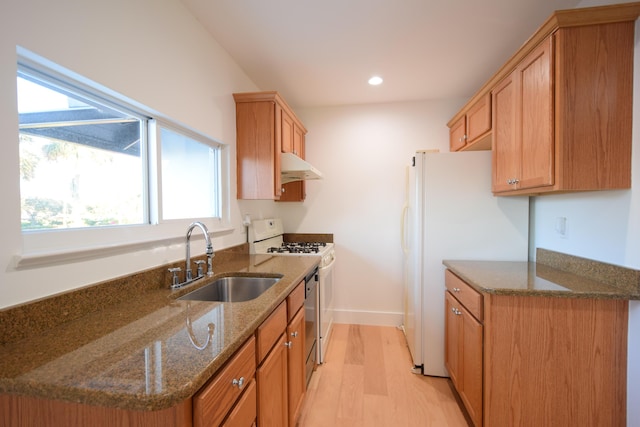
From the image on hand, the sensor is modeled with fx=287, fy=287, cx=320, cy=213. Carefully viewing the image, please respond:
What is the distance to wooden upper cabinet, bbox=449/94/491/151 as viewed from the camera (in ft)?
7.30

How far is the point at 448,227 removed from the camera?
2.25 m

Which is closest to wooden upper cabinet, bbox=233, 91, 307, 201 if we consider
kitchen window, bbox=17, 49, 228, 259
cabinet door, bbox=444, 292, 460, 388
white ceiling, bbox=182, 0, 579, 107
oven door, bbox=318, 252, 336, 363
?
white ceiling, bbox=182, 0, 579, 107

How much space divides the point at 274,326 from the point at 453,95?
3.02 meters

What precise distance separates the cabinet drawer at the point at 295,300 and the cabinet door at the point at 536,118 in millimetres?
1506

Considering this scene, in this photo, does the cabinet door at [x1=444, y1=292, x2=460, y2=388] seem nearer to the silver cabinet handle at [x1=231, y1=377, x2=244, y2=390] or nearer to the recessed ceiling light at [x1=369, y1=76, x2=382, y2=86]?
the silver cabinet handle at [x1=231, y1=377, x2=244, y2=390]

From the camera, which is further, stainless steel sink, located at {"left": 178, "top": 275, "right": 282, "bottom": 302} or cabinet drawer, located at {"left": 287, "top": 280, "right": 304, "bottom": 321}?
stainless steel sink, located at {"left": 178, "top": 275, "right": 282, "bottom": 302}

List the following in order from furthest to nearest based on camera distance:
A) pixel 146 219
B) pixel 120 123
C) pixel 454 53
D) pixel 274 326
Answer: pixel 454 53 < pixel 146 219 < pixel 120 123 < pixel 274 326

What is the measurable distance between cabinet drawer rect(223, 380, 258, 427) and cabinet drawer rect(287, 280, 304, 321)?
1.69ft

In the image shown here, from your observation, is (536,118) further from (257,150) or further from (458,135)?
(257,150)

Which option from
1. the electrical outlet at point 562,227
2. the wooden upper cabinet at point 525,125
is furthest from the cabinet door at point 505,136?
the electrical outlet at point 562,227

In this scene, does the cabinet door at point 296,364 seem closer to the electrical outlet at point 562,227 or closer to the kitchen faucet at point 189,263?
the kitchen faucet at point 189,263

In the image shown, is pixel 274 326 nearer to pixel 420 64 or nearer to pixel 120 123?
pixel 120 123

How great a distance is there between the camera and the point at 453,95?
3.11 m

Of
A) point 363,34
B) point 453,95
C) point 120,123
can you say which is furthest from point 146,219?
point 453,95
